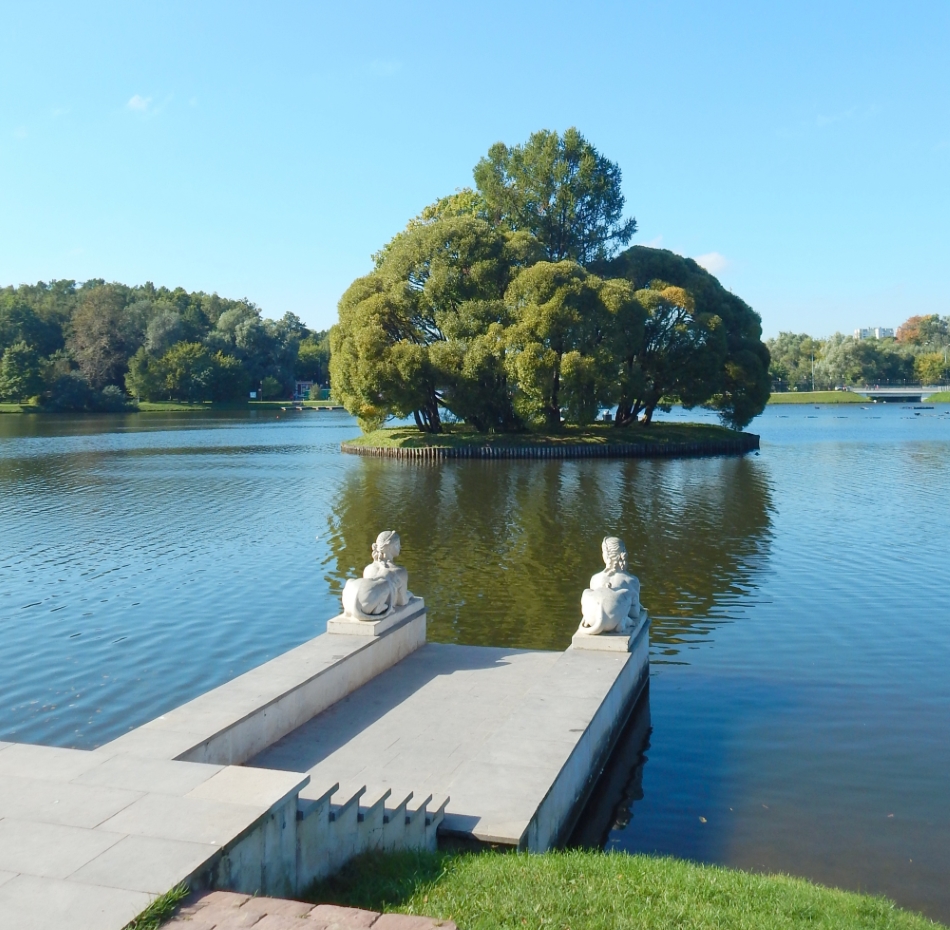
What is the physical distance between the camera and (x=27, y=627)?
51.7ft

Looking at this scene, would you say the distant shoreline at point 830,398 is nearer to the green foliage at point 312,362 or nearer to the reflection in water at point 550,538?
the green foliage at point 312,362

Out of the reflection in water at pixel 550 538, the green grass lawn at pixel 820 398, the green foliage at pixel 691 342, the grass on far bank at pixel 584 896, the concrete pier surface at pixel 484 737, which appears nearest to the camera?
the grass on far bank at pixel 584 896

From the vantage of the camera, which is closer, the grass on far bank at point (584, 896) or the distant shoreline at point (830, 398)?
the grass on far bank at point (584, 896)

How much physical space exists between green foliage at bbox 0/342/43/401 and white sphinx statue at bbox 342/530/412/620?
10097 cm

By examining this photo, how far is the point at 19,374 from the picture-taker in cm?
10138

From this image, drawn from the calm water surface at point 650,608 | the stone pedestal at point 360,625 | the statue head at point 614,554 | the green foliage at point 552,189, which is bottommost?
the calm water surface at point 650,608

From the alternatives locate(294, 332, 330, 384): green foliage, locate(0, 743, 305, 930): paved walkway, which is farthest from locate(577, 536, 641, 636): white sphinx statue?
locate(294, 332, 330, 384): green foliage

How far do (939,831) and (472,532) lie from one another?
1763 cm

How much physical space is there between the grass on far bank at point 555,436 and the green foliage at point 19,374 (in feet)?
198

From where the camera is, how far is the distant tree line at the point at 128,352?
10294 cm

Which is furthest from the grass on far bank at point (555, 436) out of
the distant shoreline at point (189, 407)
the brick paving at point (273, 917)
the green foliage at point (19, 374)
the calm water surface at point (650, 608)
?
the green foliage at point (19, 374)

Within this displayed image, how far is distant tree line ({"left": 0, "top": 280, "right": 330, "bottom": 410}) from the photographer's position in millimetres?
102938

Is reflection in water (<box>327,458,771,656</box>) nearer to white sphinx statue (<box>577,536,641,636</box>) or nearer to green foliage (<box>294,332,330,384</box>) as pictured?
white sphinx statue (<box>577,536,641,636</box>)

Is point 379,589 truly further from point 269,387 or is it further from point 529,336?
point 269,387
